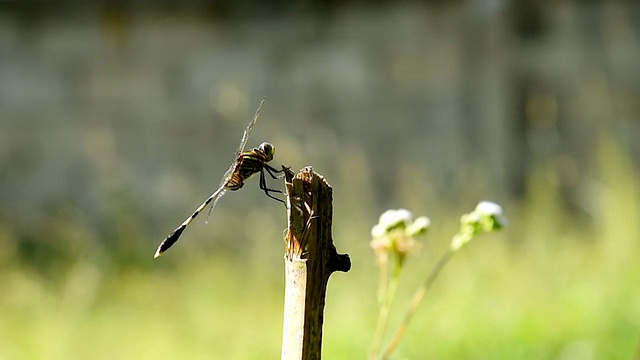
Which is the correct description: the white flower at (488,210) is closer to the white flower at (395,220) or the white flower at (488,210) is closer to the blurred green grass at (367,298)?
the white flower at (395,220)

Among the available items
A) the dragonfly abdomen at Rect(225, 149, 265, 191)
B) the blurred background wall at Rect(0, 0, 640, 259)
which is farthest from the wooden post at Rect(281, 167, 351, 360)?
the blurred background wall at Rect(0, 0, 640, 259)

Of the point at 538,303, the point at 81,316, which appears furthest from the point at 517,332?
the point at 81,316

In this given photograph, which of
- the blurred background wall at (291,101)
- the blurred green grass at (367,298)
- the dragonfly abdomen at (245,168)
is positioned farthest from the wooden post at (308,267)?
the blurred background wall at (291,101)

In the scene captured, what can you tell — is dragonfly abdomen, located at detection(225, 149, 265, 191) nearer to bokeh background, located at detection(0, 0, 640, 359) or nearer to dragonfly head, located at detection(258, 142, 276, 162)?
dragonfly head, located at detection(258, 142, 276, 162)

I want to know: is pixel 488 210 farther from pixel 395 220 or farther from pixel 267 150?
pixel 267 150

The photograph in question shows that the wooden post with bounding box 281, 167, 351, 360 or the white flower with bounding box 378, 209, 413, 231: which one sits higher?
the white flower with bounding box 378, 209, 413, 231

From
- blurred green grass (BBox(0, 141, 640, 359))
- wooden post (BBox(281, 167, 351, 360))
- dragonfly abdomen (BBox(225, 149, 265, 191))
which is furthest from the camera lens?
blurred green grass (BBox(0, 141, 640, 359))

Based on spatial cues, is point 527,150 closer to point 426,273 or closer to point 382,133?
point 382,133
